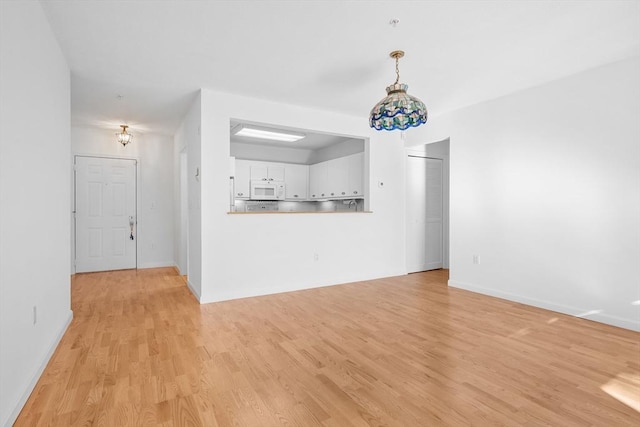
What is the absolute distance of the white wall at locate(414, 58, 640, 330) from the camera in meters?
3.20

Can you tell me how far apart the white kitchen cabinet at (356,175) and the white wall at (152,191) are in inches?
Answer: 141

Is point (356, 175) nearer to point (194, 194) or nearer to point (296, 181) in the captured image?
point (296, 181)

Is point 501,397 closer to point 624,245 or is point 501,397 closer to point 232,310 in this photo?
point 624,245

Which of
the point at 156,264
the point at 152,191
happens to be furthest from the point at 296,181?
the point at 156,264

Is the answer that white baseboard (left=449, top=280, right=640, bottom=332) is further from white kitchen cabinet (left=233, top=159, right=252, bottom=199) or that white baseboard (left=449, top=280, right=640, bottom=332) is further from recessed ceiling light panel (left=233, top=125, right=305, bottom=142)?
white kitchen cabinet (left=233, top=159, right=252, bottom=199)

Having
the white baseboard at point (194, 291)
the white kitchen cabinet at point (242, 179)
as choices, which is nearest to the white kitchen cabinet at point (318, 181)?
the white kitchen cabinet at point (242, 179)

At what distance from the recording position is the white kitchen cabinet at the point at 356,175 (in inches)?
248

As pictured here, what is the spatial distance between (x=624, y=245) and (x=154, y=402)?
422 centimetres

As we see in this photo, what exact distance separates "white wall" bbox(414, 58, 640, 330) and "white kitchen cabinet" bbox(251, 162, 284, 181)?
4.03 metres

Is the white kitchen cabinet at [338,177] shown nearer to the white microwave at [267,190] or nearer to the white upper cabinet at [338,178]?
the white upper cabinet at [338,178]

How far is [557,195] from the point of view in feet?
12.1

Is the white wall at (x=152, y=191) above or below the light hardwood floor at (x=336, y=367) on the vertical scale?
Result: above

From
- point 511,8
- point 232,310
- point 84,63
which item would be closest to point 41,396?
point 232,310

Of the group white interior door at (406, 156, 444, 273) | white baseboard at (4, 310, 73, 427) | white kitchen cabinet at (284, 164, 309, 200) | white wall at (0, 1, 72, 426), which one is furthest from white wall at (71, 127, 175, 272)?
white interior door at (406, 156, 444, 273)
